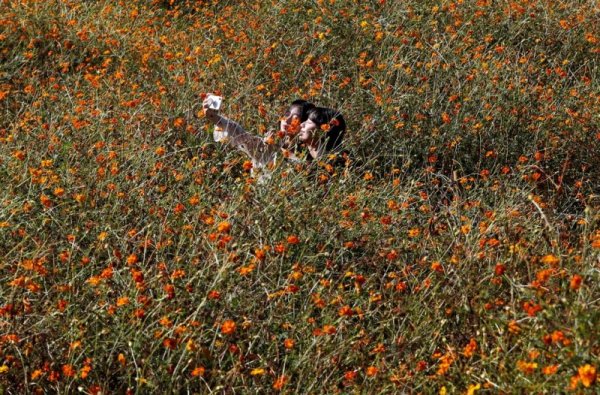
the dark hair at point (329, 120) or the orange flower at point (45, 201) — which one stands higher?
the orange flower at point (45, 201)

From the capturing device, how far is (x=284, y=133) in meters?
3.90

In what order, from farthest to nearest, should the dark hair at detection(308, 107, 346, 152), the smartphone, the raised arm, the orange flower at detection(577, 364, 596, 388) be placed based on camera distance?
the dark hair at detection(308, 107, 346, 152), the raised arm, the smartphone, the orange flower at detection(577, 364, 596, 388)

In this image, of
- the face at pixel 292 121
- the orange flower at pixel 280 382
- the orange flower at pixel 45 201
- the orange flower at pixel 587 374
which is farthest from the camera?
the face at pixel 292 121

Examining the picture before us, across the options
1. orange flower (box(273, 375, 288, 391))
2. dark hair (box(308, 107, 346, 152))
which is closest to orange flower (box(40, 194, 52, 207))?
orange flower (box(273, 375, 288, 391))

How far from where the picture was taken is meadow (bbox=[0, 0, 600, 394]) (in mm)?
2578

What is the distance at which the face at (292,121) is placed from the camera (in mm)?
3818

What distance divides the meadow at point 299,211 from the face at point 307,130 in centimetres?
18

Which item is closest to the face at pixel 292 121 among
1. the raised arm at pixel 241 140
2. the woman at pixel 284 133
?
the woman at pixel 284 133

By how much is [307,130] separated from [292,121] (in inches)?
13.1

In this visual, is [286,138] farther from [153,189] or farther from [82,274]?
[82,274]

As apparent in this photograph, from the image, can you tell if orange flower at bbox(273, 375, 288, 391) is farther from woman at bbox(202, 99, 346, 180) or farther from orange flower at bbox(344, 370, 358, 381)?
woman at bbox(202, 99, 346, 180)

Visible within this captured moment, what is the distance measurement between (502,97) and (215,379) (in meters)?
3.27

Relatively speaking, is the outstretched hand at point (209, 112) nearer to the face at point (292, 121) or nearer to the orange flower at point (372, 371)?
the face at point (292, 121)

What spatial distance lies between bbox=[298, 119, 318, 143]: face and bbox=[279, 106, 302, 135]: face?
57 mm
